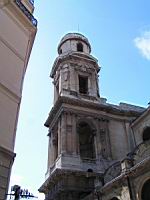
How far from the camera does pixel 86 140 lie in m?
27.8

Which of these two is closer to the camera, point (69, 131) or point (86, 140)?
point (69, 131)

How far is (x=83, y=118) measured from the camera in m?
26.1

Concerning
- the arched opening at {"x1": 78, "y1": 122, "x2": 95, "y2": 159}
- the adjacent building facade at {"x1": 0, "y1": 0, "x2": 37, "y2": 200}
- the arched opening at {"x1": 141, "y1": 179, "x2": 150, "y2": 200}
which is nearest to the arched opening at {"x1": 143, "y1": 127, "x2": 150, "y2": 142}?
the arched opening at {"x1": 78, "y1": 122, "x2": 95, "y2": 159}

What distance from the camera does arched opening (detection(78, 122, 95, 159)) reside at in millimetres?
26375

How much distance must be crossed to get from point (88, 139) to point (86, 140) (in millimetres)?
293

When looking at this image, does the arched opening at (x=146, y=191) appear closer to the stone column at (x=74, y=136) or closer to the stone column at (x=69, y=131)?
the stone column at (x=74, y=136)

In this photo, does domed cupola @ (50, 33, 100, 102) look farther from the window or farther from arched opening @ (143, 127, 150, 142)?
arched opening @ (143, 127, 150, 142)

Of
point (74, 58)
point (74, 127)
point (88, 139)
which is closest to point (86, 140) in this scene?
point (88, 139)

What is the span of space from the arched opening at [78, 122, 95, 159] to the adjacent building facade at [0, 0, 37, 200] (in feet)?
50.6

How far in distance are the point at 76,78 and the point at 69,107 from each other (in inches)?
184

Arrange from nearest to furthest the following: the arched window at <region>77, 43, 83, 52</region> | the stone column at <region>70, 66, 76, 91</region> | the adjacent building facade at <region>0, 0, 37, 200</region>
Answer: the adjacent building facade at <region>0, 0, 37, 200</region>, the stone column at <region>70, 66, 76, 91</region>, the arched window at <region>77, 43, 83, 52</region>

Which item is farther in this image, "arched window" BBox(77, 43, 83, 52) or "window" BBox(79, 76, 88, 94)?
"arched window" BBox(77, 43, 83, 52)

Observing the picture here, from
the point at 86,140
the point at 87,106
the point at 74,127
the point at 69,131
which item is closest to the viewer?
the point at 69,131

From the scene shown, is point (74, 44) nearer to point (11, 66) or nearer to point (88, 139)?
point (88, 139)
